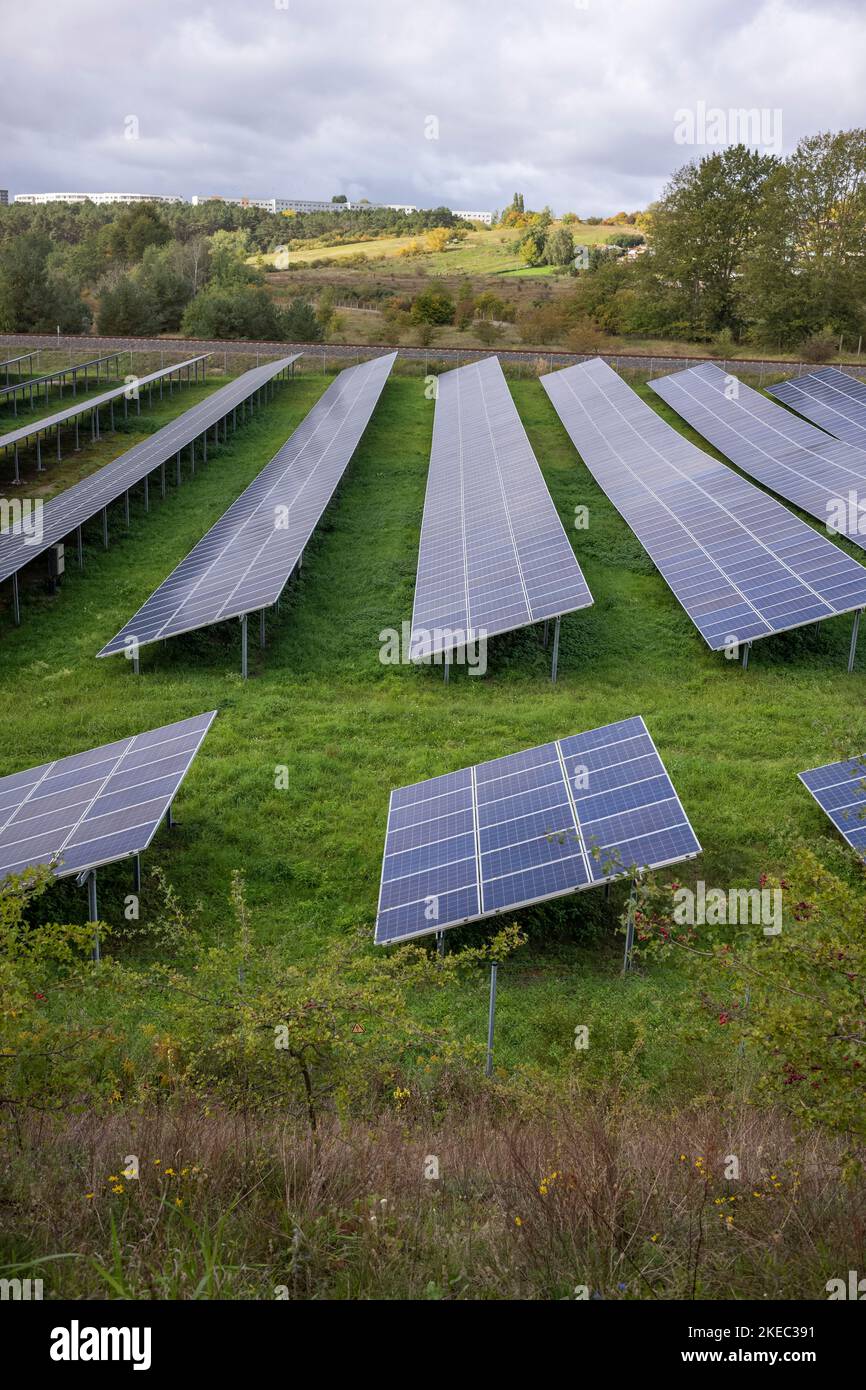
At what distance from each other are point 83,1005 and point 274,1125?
5.50m

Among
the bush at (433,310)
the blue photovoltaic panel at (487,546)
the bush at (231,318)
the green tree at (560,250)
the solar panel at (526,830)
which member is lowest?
the solar panel at (526,830)

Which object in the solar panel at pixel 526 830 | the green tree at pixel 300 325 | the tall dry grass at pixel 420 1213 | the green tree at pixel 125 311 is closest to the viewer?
the tall dry grass at pixel 420 1213

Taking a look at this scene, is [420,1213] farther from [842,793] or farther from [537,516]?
[537,516]

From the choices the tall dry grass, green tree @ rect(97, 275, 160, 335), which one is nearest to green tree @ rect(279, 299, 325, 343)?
green tree @ rect(97, 275, 160, 335)

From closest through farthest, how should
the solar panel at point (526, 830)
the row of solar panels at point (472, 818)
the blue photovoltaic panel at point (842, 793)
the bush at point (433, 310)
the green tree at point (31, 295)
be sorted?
the solar panel at point (526, 830), the row of solar panels at point (472, 818), the blue photovoltaic panel at point (842, 793), the green tree at point (31, 295), the bush at point (433, 310)

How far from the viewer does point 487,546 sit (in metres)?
32.3

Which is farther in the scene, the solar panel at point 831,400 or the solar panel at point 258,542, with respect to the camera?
the solar panel at point 831,400

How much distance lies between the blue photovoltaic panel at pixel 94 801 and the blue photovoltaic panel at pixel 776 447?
79.4ft

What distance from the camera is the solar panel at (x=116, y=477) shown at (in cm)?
3234

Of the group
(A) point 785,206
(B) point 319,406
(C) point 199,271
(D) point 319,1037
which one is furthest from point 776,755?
(C) point 199,271

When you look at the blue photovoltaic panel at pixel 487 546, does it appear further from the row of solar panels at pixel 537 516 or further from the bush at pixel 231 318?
the bush at pixel 231 318

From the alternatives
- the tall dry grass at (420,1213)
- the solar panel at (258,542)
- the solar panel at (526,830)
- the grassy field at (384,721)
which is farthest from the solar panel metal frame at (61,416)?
the tall dry grass at (420,1213)

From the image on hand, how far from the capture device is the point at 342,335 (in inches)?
3438
